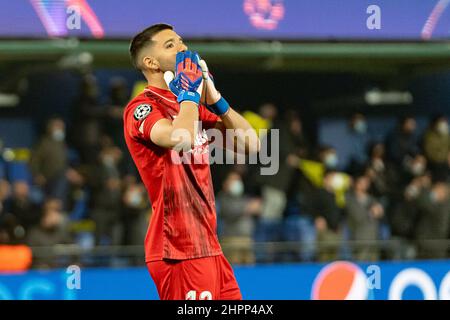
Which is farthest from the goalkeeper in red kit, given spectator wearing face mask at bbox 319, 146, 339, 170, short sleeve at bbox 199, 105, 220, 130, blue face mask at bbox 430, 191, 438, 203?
blue face mask at bbox 430, 191, 438, 203


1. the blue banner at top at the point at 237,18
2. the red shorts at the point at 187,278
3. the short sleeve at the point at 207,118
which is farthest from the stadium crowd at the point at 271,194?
the red shorts at the point at 187,278

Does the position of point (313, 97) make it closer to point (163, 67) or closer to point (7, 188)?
point (7, 188)

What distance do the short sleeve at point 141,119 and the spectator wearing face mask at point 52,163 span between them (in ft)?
22.1

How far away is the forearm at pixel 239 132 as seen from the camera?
16.9ft

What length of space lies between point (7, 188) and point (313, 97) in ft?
17.9

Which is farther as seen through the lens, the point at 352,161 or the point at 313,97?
the point at 313,97

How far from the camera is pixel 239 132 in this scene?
17.0 feet

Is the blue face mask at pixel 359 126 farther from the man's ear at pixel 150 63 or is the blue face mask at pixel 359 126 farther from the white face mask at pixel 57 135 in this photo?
the man's ear at pixel 150 63

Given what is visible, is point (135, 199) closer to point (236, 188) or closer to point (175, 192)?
point (236, 188)

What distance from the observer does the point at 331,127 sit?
14508mm

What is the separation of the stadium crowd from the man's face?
6370mm

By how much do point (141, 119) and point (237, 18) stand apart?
816 centimetres
